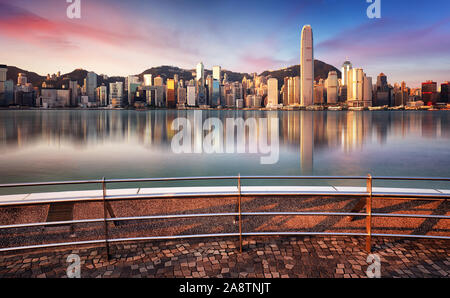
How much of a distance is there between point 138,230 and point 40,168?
2698 centimetres

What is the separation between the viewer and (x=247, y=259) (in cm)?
524

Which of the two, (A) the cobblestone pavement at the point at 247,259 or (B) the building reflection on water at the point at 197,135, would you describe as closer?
(A) the cobblestone pavement at the point at 247,259

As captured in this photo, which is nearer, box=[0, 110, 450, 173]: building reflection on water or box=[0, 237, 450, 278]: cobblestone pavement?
box=[0, 237, 450, 278]: cobblestone pavement

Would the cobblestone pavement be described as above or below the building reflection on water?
below

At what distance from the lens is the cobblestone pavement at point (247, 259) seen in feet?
15.8

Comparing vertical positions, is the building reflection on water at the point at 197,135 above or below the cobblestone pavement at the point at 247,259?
above

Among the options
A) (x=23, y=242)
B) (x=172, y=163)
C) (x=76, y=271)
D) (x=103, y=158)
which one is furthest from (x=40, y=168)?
(x=76, y=271)

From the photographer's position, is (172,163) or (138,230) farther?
(172,163)

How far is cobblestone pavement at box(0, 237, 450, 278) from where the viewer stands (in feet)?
15.8

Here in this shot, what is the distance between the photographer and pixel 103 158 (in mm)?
36562

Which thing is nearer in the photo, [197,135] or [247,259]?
[247,259]

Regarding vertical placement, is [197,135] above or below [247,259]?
above
